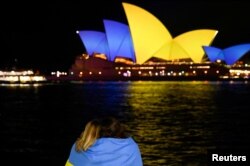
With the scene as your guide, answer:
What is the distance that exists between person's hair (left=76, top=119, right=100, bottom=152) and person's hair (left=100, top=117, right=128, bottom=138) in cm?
3

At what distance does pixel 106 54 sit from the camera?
8000 cm

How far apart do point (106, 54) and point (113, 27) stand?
11.5 metres

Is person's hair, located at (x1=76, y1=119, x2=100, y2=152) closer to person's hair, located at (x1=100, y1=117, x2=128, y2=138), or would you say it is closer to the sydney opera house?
person's hair, located at (x1=100, y1=117, x2=128, y2=138)

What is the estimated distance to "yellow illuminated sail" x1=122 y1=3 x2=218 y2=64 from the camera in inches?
2594

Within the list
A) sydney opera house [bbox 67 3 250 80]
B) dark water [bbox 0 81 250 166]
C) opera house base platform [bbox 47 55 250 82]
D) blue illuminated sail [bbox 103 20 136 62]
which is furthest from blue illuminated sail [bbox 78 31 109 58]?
dark water [bbox 0 81 250 166]

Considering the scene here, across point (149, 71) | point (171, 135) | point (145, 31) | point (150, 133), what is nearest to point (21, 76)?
point (149, 71)

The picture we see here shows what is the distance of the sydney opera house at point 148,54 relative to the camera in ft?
226

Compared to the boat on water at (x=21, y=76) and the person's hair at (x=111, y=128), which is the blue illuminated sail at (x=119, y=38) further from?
the person's hair at (x=111, y=128)

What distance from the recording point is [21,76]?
89562 millimetres

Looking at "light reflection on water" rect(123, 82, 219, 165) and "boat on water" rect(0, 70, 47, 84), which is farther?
"boat on water" rect(0, 70, 47, 84)

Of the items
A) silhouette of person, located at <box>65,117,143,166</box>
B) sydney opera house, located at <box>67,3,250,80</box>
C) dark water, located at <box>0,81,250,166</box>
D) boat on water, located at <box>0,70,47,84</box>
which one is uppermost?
sydney opera house, located at <box>67,3,250,80</box>

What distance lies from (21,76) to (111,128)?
88.7 meters

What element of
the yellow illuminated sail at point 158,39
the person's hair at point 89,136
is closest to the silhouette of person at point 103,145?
the person's hair at point 89,136

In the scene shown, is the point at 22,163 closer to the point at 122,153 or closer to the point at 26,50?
the point at 122,153
